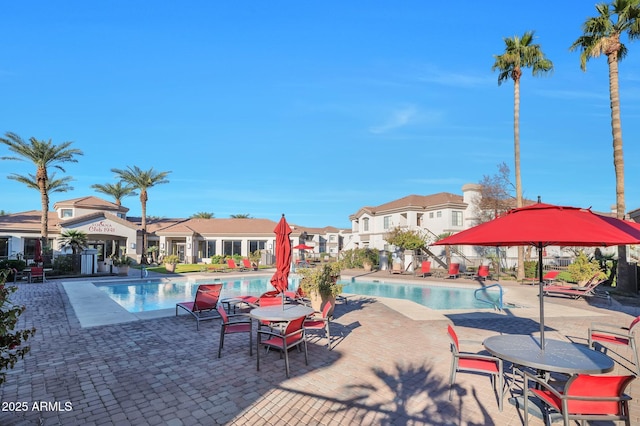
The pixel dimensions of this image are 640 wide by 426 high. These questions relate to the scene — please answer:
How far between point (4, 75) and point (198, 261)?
85.0 feet

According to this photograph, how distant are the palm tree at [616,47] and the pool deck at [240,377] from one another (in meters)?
9.46

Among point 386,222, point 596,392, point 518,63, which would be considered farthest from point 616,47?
point 386,222

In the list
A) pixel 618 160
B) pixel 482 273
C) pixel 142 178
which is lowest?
pixel 482 273

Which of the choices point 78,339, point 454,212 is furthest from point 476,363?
point 454,212

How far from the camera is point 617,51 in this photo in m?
16.1

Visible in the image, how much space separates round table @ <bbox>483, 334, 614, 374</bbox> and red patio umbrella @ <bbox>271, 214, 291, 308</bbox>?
14.5 feet

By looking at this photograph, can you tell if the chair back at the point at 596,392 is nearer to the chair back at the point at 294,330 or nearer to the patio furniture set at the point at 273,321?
Result: the patio furniture set at the point at 273,321

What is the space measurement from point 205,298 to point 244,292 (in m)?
8.19

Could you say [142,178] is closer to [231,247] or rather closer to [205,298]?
[231,247]

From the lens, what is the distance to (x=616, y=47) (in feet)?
52.6

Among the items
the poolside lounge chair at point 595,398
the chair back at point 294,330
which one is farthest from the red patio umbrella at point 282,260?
the poolside lounge chair at point 595,398

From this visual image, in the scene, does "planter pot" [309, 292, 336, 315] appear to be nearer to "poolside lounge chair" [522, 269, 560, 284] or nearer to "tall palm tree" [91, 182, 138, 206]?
"poolside lounge chair" [522, 269, 560, 284]

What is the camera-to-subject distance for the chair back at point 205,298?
938 cm

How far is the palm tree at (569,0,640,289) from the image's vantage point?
1574cm
